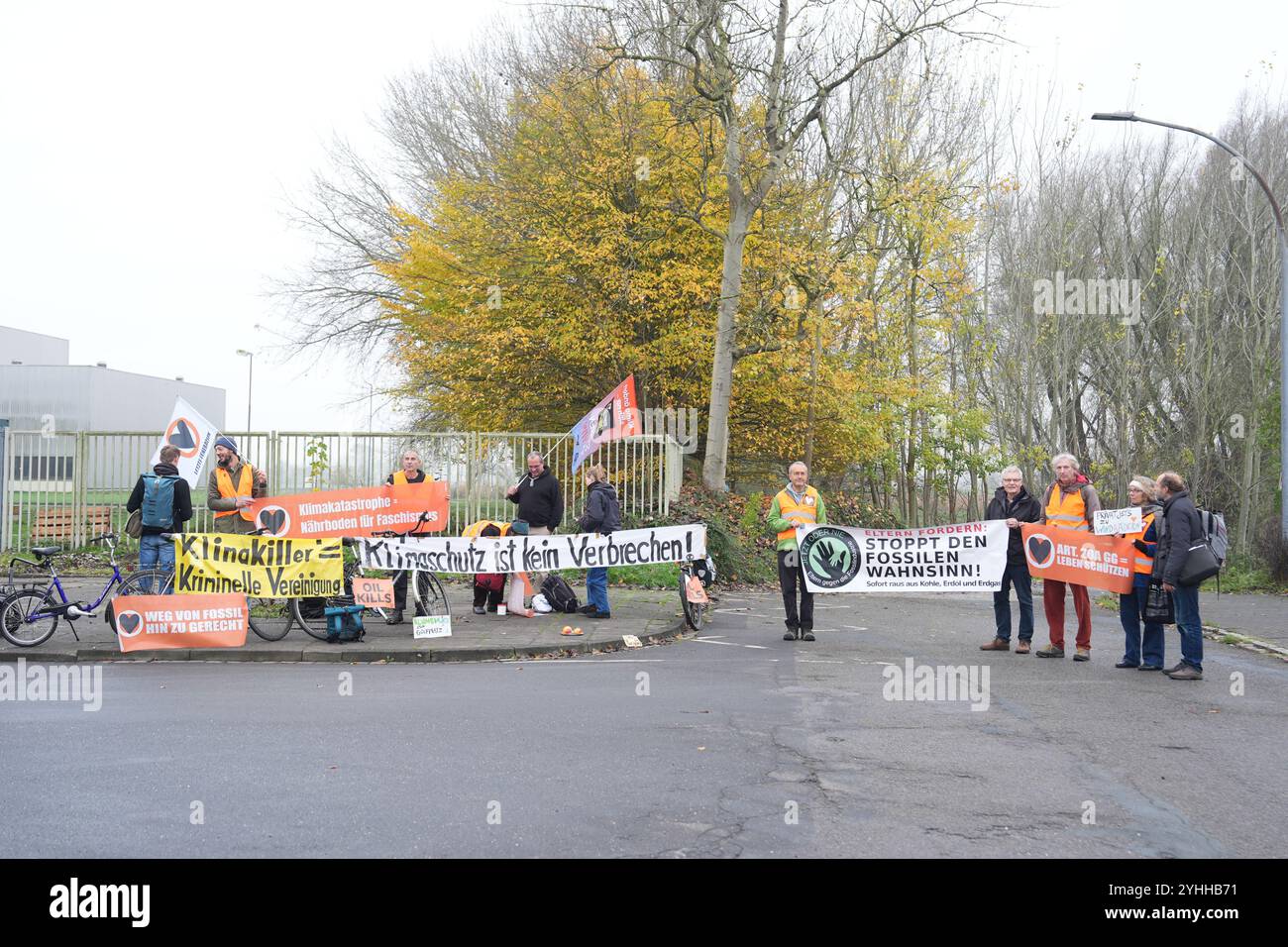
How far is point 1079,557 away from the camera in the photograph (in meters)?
11.8

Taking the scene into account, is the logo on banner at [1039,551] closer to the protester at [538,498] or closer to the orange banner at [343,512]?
the protester at [538,498]

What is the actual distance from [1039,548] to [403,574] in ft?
23.8

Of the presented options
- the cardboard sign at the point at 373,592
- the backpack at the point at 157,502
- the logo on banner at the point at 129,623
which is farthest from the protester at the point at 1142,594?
the backpack at the point at 157,502

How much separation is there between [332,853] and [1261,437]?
3875 cm

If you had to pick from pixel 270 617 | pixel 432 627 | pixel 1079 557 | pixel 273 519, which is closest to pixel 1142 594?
pixel 1079 557

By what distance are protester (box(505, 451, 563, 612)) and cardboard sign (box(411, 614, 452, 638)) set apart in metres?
2.71

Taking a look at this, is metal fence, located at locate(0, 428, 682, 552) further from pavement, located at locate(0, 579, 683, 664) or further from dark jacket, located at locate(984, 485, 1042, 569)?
dark jacket, located at locate(984, 485, 1042, 569)

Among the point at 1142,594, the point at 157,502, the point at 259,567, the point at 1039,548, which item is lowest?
the point at 1142,594

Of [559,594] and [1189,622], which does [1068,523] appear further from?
[559,594]

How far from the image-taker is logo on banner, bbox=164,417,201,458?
52.7ft

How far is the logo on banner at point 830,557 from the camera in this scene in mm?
12906

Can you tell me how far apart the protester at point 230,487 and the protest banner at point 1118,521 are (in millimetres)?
9665

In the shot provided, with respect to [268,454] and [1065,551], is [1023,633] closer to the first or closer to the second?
[1065,551]

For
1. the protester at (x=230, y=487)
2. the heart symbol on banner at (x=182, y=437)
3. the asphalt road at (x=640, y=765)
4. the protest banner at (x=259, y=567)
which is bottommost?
the asphalt road at (x=640, y=765)
